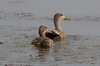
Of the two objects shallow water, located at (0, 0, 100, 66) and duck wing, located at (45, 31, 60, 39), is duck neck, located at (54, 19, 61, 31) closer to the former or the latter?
Result: shallow water, located at (0, 0, 100, 66)

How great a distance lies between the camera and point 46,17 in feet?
78.3

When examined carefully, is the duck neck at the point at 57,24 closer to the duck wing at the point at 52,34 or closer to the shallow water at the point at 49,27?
the shallow water at the point at 49,27

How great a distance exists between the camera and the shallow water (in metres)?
14.4

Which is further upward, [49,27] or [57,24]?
[57,24]

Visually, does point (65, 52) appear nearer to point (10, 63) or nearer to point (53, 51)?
point (53, 51)

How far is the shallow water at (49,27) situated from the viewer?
47.3ft

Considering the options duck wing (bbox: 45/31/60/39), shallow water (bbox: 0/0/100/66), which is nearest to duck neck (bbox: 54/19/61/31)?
shallow water (bbox: 0/0/100/66)

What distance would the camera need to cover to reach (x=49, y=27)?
21859 mm

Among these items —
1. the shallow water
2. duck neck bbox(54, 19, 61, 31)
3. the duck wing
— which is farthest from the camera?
duck neck bbox(54, 19, 61, 31)

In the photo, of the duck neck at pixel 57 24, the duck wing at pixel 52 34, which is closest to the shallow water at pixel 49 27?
the duck neck at pixel 57 24

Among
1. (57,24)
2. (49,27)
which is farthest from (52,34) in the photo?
(49,27)

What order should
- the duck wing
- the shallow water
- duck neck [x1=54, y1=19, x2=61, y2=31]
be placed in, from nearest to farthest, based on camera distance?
the shallow water, the duck wing, duck neck [x1=54, y1=19, x2=61, y2=31]

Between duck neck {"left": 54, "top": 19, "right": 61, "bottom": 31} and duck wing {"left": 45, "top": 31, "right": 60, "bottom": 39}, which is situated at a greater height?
duck neck {"left": 54, "top": 19, "right": 61, "bottom": 31}

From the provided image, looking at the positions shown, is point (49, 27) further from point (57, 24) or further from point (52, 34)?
point (52, 34)
